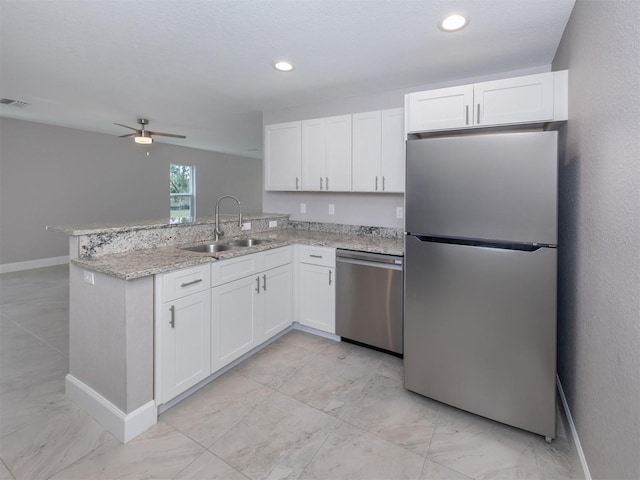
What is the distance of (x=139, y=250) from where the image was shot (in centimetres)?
226

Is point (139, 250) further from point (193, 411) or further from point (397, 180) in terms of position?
point (397, 180)

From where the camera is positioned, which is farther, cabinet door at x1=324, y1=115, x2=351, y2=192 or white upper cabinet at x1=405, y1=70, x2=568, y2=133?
cabinet door at x1=324, y1=115, x2=351, y2=192

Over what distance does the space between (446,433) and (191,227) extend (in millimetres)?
2273

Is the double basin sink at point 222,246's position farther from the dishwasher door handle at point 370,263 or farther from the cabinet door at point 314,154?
the cabinet door at point 314,154

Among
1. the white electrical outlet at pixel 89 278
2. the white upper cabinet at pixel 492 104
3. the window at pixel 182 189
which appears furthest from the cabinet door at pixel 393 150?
the window at pixel 182 189

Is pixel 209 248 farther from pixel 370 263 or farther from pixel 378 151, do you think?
pixel 378 151

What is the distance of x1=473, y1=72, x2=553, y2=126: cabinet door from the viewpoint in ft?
6.50

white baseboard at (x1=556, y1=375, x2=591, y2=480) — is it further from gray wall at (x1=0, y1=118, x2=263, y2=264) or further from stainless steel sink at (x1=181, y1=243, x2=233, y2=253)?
gray wall at (x1=0, y1=118, x2=263, y2=264)

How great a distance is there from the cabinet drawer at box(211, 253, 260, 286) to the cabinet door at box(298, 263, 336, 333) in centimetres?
60

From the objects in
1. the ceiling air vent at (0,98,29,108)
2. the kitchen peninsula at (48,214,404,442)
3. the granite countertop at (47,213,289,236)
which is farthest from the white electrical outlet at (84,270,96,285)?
the ceiling air vent at (0,98,29,108)

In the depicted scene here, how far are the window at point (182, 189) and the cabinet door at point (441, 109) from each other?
658 centimetres

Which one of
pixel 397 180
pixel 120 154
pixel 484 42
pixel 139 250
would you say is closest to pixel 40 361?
pixel 139 250

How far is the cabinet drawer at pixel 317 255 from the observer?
9.52ft

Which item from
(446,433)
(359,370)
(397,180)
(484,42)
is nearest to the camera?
(446,433)
